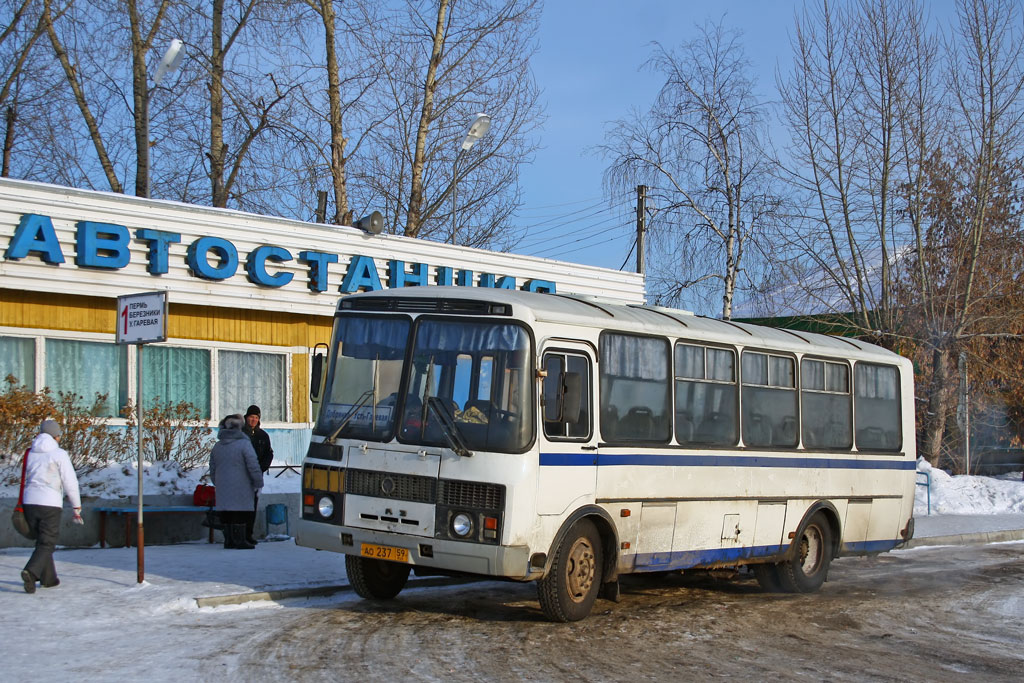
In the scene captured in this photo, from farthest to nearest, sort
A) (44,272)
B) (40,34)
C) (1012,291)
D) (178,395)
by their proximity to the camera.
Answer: (1012,291) < (40,34) < (178,395) < (44,272)

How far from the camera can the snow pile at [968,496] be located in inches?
990

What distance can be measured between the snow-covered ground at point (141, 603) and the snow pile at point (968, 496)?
15.9 meters

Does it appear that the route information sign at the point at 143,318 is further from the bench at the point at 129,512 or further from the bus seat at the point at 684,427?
the bus seat at the point at 684,427

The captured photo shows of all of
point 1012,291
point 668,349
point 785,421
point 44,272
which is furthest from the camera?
point 1012,291

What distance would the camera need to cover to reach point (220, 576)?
1210 centimetres

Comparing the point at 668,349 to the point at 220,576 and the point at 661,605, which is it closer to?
the point at 661,605

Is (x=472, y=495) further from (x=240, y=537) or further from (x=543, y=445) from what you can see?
(x=240, y=537)

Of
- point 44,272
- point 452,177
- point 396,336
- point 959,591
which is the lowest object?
point 959,591

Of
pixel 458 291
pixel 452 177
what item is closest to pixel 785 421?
pixel 458 291

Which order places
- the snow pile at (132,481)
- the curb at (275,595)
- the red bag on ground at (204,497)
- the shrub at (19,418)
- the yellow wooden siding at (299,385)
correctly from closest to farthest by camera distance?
the curb at (275,595) < the snow pile at (132,481) < the shrub at (19,418) < the red bag on ground at (204,497) < the yellow wooden siding at (299,385)

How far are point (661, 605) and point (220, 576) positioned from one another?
4666 millimetres

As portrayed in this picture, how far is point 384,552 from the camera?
9.98 meters

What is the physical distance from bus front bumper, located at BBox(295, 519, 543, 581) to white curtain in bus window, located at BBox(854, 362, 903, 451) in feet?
21.5

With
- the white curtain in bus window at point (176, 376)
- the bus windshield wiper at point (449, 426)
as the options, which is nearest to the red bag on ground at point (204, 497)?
the white curtain in bus window at point (176, 376)
